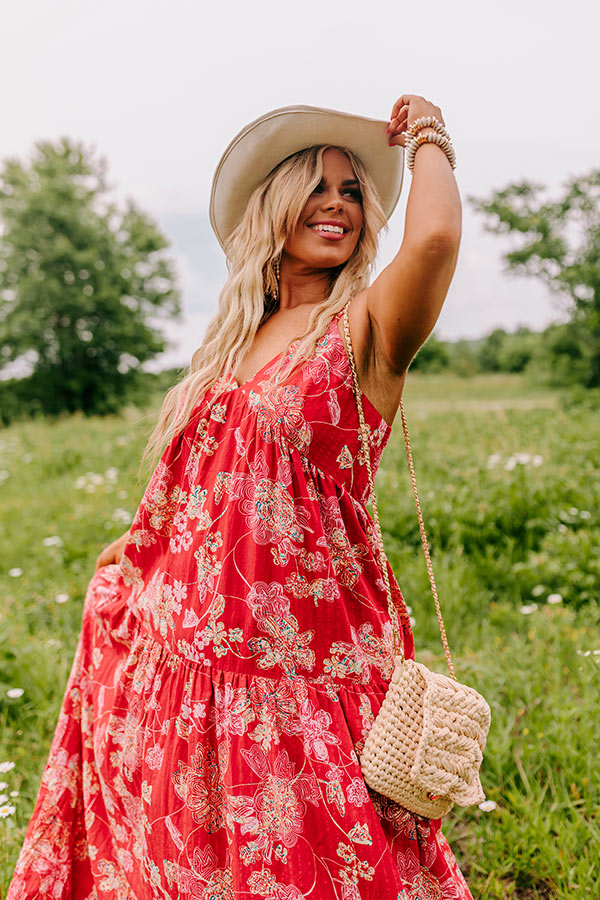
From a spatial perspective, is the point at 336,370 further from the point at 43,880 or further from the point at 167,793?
the point at 43,880

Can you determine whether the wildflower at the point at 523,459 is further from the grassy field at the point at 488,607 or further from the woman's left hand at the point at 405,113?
the woman's left hand at the point at 405,113

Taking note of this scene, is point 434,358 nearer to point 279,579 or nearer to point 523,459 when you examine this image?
point 523,459

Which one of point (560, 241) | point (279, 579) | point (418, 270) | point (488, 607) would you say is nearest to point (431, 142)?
point (418, 270)

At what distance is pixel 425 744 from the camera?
4.99ft

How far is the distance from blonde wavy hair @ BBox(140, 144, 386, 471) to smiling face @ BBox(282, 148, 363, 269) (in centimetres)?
2

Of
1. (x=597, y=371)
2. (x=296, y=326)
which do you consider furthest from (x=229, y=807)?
(x=597, y=371)

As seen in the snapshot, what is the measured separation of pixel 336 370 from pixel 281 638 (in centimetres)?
60

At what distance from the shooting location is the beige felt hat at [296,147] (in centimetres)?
188

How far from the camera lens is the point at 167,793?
5.43ft

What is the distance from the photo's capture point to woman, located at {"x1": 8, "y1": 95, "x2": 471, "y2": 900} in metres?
1.53

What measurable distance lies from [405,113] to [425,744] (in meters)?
1.43

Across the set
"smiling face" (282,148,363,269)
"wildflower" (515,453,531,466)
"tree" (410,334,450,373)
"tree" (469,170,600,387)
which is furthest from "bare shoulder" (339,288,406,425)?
"tree" (410,334,450,373)

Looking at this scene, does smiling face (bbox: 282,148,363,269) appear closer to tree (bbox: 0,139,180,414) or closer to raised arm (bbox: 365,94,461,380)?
raised arm (bbox: 365,94,461,380)

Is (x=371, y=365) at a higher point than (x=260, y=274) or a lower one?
lower
